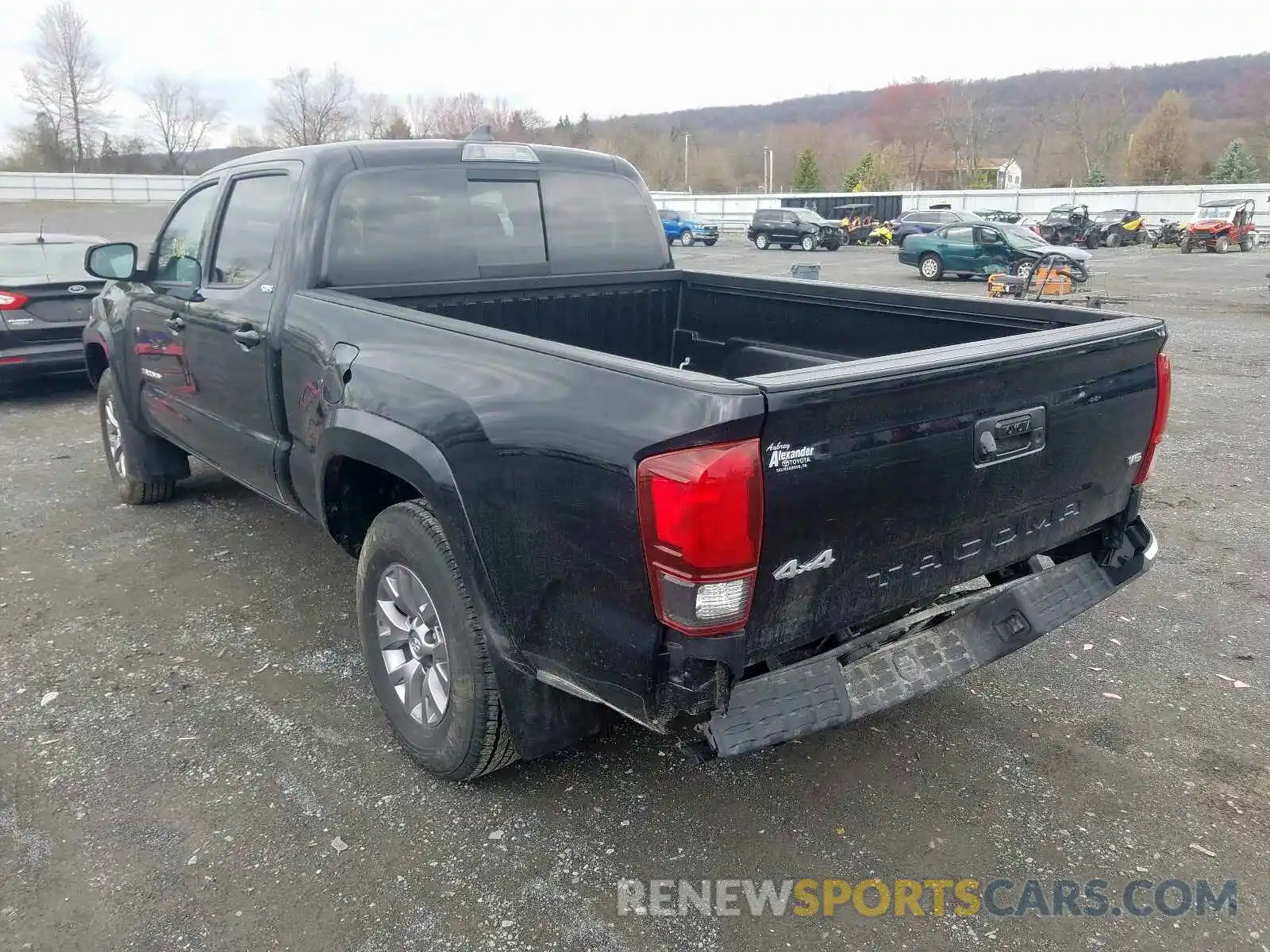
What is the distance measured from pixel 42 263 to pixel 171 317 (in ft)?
17.4

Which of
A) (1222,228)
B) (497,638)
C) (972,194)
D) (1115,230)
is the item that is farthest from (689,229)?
(497,638)

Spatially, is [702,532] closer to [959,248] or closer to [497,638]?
[497,638]

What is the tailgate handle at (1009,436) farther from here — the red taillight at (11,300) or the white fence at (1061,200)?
the white fence at (1061,200)

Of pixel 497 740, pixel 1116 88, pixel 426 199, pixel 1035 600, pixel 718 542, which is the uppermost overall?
pixel 1116 88

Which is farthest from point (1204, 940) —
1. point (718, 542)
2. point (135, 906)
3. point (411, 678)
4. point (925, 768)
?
point (135, 906)

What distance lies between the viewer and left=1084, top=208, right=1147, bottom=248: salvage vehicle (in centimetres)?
3703

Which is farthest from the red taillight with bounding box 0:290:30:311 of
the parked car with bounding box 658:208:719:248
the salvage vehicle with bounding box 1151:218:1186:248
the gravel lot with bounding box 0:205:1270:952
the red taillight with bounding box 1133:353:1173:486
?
the salvage vehicle with bounding box 1151:218:1186:248

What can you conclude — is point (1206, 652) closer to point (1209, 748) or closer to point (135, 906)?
point (1209, 748)

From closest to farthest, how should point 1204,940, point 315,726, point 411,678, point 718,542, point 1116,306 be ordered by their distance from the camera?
point 718,542 → point 1204,940 → point 411,678 → point 315,726 → point 1116,306

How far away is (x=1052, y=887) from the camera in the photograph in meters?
2.67

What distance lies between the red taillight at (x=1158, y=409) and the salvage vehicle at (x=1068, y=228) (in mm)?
36335

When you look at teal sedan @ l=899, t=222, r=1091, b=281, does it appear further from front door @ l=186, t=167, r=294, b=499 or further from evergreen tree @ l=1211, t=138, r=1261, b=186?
evergreen tree @ l=1211, t=138, r=1261, b=186

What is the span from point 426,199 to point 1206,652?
3831 millimetres

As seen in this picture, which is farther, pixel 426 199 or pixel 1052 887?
pixel 426 199
